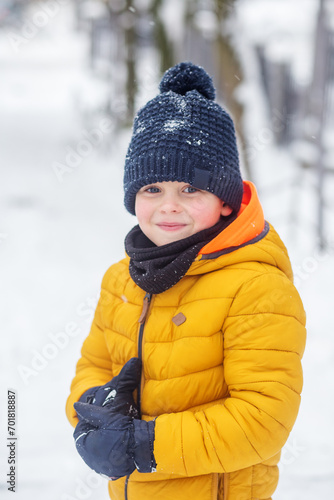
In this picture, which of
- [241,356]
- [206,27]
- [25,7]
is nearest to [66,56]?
[25,7]

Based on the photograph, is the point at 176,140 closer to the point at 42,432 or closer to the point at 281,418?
the point at 281,418

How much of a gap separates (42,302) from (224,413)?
3.29 meters

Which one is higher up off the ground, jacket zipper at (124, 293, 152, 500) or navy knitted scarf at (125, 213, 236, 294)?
navy knitted scarf at (125, 213, 236, 294)

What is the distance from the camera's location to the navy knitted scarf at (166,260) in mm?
1194

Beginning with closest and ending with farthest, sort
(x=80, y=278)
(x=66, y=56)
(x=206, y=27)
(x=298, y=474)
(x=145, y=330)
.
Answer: (x=145, y=330), (x=298, y=474), (x=80, y=278), (x=206, y=27), (x=66, y=56)

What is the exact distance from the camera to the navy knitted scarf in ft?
3.92

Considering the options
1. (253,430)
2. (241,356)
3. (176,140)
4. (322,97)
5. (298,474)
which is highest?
(322,97)

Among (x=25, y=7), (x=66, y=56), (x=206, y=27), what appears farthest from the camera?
(x=66, y=56)

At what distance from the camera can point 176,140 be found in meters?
1.25

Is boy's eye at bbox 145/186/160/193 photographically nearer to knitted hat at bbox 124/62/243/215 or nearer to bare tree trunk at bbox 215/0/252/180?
knitted hat at bbox 124/62/243/215

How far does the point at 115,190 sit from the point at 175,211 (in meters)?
6.68

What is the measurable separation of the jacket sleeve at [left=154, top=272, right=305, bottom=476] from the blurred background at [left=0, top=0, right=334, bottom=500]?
1.28 m

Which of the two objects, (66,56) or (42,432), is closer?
(42,432)

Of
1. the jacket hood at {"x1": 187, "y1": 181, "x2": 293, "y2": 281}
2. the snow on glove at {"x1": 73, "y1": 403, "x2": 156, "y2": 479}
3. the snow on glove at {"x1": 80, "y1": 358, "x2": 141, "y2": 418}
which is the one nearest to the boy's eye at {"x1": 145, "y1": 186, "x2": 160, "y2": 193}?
the jacket hood at {"x1": 187, "y1": 181, "x2": 293, "y2": 281}
